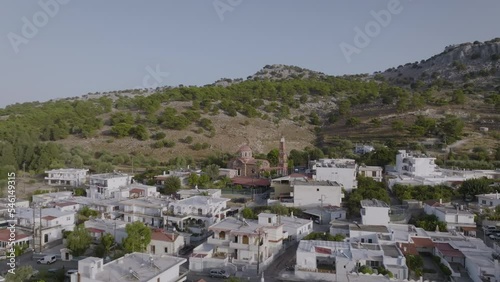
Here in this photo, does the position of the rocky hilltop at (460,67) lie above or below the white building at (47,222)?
above

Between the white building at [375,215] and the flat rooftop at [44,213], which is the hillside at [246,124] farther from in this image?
the white building at [375,215]

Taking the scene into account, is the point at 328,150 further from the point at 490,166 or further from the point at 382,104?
the point at 382,104

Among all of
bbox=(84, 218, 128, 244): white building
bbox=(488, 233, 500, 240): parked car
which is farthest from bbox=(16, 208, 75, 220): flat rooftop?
bbox=(488, 233, 500, 240): parked car

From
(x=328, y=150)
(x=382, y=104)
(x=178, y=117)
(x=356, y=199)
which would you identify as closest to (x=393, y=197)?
(x=356, y=199)

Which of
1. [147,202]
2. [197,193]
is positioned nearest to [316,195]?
[197,193]

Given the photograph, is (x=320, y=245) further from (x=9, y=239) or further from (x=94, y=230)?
(x=9, y=239)

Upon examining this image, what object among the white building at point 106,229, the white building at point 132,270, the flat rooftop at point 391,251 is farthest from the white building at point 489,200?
the white building at point 106,229
